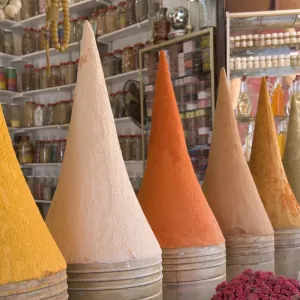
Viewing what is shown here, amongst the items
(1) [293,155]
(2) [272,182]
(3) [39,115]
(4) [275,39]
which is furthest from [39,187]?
(2) [272,182]

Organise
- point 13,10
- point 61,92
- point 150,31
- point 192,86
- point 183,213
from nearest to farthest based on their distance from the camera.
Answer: point 183,213, point 13,10, point 192,86, point 150,31, point 61,92

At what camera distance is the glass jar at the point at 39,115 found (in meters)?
3.84

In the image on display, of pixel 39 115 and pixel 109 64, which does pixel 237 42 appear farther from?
pixel 39 115

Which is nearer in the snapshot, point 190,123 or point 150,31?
point 190,123

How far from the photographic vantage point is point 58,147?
3709 millimetres

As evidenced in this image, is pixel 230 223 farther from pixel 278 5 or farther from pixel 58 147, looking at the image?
pixel 58 147

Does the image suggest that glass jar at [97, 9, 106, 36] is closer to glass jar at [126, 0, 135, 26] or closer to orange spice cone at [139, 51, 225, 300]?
glass jar at [126, 0, 135, 26]

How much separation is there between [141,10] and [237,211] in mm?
2399

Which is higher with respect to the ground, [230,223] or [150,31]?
[150,31]

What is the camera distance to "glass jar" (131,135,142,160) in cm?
315

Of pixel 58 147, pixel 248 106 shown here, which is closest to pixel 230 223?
pixel 248 106

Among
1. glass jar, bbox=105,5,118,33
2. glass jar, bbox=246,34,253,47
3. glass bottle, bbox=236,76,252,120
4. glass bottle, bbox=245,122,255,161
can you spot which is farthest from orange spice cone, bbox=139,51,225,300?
glass jar, bbox=105,5,118,33

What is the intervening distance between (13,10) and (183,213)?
1828 mm

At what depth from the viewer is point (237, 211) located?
99cm
